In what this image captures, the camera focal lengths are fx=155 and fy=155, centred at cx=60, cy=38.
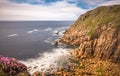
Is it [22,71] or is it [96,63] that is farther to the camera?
[96,63]

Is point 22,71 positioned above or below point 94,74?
above

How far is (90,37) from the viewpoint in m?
69.8

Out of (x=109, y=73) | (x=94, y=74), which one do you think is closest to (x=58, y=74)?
(x=94, y=74)

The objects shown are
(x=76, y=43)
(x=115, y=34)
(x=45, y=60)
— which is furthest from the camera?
(x=76, y=43)

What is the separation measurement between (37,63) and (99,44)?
25.2 metres

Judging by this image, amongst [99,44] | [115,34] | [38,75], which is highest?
[115,34]

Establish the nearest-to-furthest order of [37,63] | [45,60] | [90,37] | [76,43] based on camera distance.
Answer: [37,63] → [45,60] → [90,37] → [76,43]

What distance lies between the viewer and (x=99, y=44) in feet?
199

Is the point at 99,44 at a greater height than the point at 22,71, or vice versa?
the point at 22,71

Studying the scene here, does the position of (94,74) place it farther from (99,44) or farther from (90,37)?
(90,37)

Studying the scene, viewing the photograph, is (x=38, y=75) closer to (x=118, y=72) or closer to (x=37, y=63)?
(x=37, y=63)

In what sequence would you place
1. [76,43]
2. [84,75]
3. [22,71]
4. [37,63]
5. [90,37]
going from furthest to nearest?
[76,43] → [90,37] → [37,63] → [84,75] → [22,71]

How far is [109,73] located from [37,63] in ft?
77.4

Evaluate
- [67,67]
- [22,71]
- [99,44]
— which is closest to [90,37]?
[99,44]
